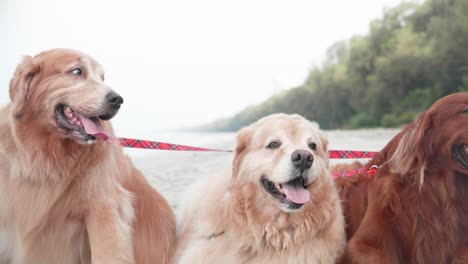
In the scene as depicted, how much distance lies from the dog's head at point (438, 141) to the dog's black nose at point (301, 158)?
59cm

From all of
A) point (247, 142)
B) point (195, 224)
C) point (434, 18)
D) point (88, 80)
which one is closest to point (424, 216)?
point (247, 142)

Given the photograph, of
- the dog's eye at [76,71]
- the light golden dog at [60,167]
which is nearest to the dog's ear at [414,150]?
the light golden dog at [60,167]

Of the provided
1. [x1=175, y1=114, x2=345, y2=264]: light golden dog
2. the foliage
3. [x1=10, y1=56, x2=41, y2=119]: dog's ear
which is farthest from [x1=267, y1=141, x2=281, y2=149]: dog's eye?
the foliage

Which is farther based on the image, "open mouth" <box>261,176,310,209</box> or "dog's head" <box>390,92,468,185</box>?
"open mouth" <box>261,176,310,209</box>

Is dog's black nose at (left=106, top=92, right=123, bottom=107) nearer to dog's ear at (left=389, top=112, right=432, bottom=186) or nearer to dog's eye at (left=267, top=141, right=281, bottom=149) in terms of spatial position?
dog's eye at (left=267, top=141, right=281, bottom=149)

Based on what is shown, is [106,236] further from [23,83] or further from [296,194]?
[296,194]

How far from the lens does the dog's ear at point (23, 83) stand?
8.40ft

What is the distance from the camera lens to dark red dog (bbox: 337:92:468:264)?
2535 millimetres

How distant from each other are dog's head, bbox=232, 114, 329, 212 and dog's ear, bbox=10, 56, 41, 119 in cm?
128

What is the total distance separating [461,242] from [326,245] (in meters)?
0.76

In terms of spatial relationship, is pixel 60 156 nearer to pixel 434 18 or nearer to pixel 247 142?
pixel 247 142

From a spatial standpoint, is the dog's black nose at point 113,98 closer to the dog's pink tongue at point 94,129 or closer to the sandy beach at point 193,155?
the dog's pink tongue at point 94,129

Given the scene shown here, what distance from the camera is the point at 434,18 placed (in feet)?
42.6

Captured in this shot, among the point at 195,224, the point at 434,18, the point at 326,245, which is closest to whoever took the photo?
the point at 326,245
